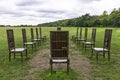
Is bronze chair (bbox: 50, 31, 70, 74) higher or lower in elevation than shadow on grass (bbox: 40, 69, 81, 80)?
higher

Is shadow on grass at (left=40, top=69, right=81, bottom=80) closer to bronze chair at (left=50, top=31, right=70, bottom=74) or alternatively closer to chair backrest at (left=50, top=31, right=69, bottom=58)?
bronze chair at (left=50, top=31, right=70, bottom=74)

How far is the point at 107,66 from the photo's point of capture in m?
10.8

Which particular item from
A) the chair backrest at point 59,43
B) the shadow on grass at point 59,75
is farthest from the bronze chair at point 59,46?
the shadow on grass at point 59,75

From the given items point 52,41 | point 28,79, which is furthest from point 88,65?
point 28,79

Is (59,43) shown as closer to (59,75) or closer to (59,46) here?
(59,46)

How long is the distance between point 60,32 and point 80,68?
2.30 meters

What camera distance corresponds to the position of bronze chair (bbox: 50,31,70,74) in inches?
350

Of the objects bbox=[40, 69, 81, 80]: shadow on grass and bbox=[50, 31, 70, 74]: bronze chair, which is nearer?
bbox=[40, 69, 81, 80]: shadow on grass

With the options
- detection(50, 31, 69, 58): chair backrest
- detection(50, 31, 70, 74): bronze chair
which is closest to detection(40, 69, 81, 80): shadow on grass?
detection(50, 31, 70, 74): bronze chair

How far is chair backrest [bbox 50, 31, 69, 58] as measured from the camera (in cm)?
890

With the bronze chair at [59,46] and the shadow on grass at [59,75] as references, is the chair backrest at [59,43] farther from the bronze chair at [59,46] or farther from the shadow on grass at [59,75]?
the shadow on grass at [59,75]

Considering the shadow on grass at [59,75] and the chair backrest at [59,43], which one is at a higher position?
the chair backrest at [59,43]

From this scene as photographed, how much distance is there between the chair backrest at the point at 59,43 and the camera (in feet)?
29.2

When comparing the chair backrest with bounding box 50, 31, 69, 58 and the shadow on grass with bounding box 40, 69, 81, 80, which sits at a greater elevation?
the chair backrest with bounding box 50, 31, 69, 58
